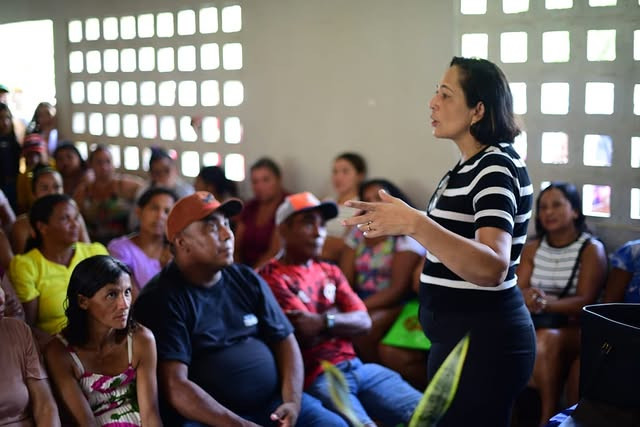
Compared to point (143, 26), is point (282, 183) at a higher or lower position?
lower

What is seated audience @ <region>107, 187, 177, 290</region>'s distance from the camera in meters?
3.55

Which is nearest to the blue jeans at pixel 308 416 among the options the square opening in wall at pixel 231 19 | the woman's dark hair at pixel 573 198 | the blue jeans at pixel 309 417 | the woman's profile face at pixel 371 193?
the blue jeans at pixel 309 417

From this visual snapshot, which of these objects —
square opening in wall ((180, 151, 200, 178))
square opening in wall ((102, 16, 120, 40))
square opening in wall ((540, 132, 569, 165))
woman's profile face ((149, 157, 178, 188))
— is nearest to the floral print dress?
square opening in wall ((540, 132, 569, 165))

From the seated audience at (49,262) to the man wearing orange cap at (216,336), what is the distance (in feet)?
2.33

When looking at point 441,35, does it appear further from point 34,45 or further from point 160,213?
point 34,45

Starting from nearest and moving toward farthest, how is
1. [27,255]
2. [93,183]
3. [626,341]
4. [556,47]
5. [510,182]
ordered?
[626,341]
[510,182]
[27,255]
[556,47]
[93,183]

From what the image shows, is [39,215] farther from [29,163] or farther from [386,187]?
[29,163]

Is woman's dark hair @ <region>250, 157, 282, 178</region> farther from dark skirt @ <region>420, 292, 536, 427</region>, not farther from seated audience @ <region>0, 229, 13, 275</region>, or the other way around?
dark skirt @ <region>420, 292, 536, 427</region>

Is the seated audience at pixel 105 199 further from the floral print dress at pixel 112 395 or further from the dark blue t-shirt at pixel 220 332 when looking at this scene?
the floral print dress at pixel 112 395

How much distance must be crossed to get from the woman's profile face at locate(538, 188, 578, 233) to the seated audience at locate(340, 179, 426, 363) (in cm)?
63

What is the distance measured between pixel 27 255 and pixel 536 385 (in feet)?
7.04

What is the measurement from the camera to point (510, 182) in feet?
5.85

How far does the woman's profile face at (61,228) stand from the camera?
3318 millimetres

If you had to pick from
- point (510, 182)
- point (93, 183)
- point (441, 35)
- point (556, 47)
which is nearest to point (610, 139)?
point (556, 47)
